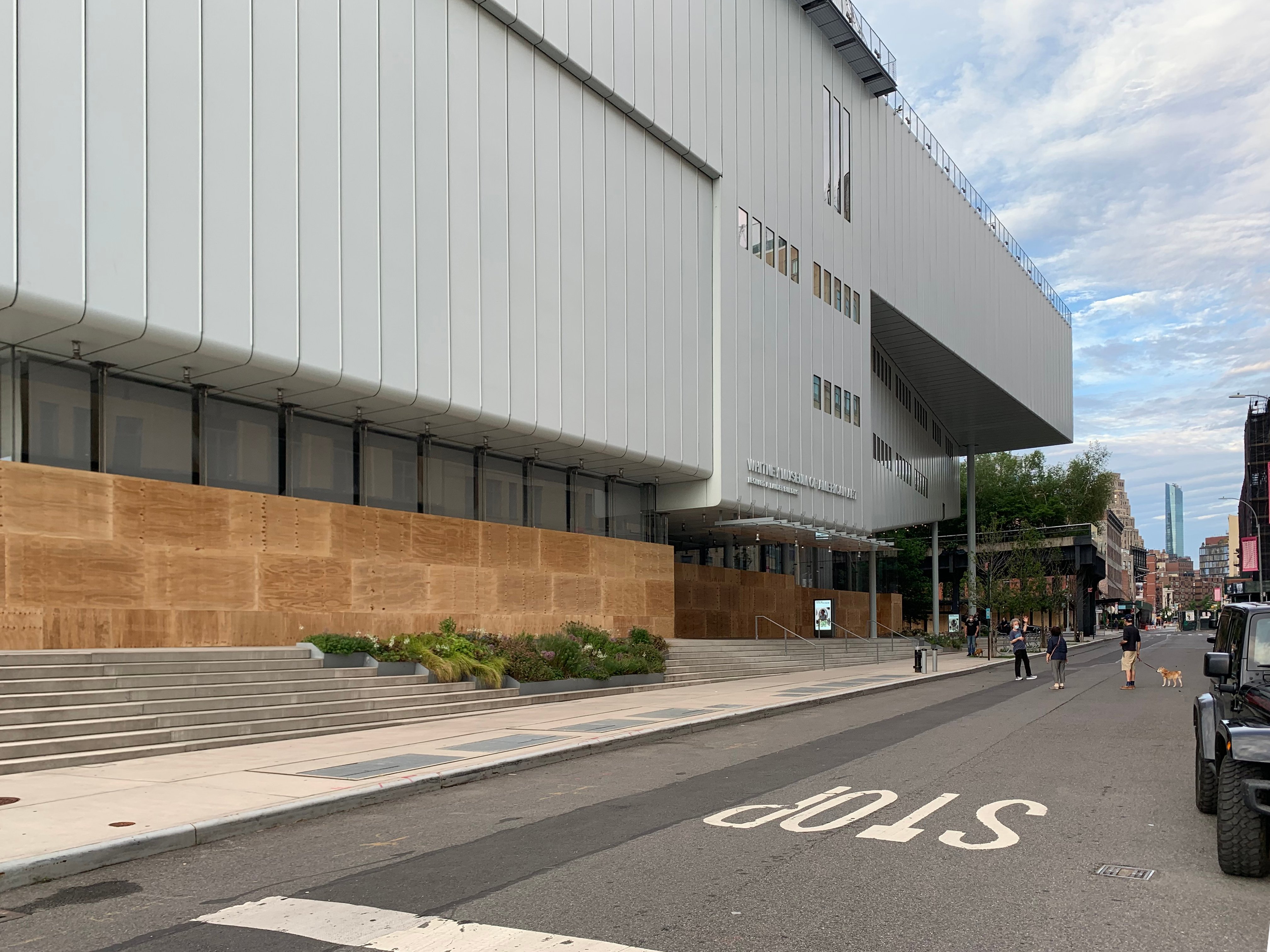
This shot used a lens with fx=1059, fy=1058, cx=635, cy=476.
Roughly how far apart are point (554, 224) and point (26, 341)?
1300 centimetres

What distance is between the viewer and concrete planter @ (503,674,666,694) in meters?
21.4

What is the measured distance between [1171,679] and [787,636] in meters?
17.1

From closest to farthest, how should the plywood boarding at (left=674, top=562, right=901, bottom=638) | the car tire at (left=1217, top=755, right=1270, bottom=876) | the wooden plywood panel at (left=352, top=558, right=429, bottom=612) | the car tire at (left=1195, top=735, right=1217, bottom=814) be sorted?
the car tire at (left=1217, top=755, right=1270, bottom=876)
the car tire at (left=1195, top=735, right=1217, bottom=814)
the wooden plywood panel at (left=352, top=558, right=429, bottom=612)
the plywood boarding at (left=674, top=562, right=901, bottom=638)

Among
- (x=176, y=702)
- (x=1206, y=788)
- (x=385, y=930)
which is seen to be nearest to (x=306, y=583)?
(x=176, y=702)

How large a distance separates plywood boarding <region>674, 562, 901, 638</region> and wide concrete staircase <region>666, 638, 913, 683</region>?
4.06ft

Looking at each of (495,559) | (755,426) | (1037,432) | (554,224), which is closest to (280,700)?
(495,559)

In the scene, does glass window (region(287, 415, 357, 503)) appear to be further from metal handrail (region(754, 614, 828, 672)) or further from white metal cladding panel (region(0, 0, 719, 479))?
metal handrail (region(754, 614, 828, 672))

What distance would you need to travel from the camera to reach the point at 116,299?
16.6 metres

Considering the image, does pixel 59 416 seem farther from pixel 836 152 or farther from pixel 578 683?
pixel 836 152

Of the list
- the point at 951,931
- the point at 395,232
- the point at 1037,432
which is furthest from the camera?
the point at 1037,432

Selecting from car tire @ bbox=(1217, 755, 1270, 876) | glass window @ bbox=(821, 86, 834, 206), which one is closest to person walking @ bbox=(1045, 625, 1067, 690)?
car tire @ bbox=(1217, 755, 1270, 876)

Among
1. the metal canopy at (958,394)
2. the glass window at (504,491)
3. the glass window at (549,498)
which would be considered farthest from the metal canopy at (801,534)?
the metal canopy at (958,394)

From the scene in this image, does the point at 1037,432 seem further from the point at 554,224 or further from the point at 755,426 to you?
the point at 554,224

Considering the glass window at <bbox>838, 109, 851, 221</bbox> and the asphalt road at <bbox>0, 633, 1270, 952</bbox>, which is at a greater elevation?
the glass window at <bbox>838, 109, 851, 221</bbox>
